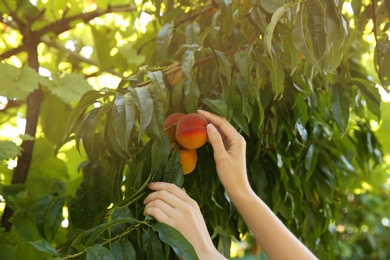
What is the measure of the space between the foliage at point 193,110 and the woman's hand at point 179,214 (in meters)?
0.03

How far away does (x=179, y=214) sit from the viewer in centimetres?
115

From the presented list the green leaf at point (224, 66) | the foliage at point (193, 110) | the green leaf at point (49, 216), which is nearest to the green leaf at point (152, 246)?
the foliage at point (193, 110)

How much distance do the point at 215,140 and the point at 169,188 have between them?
0.15 metres

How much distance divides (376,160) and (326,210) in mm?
300

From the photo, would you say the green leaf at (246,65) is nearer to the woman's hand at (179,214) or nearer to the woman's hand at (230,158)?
the woman's hand at (230,158)

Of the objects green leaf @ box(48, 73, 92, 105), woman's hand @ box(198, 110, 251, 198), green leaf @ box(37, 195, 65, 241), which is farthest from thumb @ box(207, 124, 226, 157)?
green leaf @ box(48, 73, 92, 105)

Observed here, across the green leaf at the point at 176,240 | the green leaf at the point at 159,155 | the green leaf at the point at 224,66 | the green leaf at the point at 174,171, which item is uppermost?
the green leaf at the point at 224,66

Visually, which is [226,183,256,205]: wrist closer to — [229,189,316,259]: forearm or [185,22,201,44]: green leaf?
[229,189,316,259]: forearm

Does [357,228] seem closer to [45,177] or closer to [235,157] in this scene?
[45,177]

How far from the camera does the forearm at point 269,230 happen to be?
120 centimetres

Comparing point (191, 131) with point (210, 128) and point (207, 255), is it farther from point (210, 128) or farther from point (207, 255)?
point (207, 255)

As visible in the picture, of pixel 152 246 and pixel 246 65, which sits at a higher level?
pixel 246 65

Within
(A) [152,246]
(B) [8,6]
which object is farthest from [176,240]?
(B) [8,6]

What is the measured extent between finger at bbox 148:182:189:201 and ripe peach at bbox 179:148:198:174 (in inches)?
3.4
